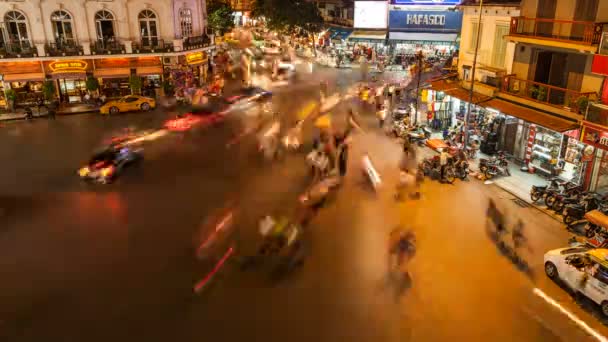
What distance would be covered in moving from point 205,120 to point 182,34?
1272cm

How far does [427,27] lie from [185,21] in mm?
23081

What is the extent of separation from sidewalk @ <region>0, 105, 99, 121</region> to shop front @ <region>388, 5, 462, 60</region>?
97.6 ft

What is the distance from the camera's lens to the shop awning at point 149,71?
38.5m

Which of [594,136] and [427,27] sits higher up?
[427,27]

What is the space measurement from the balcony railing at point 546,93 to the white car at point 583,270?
743cm

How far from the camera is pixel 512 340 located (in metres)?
11.3

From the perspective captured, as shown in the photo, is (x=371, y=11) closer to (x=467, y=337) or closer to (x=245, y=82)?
(x=245, y=82)

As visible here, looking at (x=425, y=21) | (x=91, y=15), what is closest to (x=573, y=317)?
(x=91, y=15)

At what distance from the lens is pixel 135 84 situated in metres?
37.6

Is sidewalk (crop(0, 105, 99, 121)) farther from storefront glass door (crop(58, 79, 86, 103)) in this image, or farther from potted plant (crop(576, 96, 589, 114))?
potted plant (crop(576, 96, 589, 114))

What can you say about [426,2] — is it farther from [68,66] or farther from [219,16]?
[68,66]

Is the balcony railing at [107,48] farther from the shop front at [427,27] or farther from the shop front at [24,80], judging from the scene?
the shop front at [427,27]

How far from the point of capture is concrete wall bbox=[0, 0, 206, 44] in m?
35.4

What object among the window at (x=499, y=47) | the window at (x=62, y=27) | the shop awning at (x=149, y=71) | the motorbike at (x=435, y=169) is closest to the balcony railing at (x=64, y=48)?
the window at (x=62, y=27)
